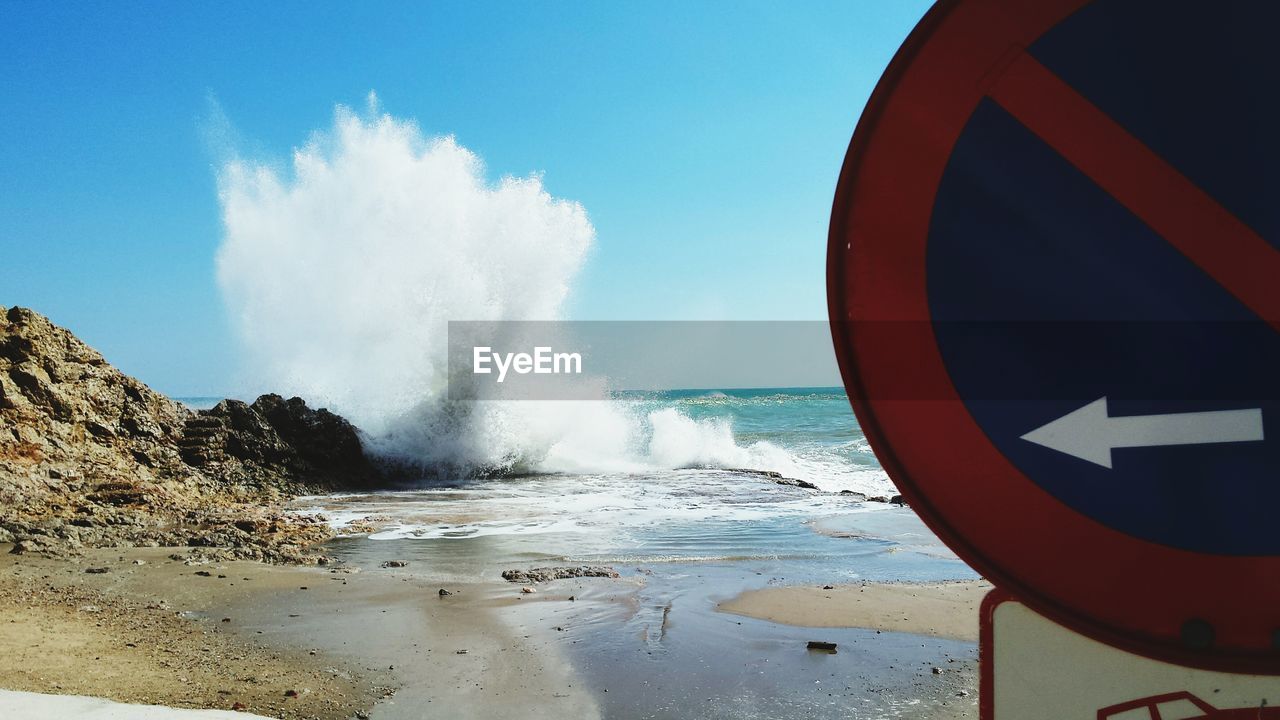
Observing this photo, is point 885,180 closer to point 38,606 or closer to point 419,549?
point 38,606

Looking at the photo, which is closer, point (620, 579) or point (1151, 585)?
point (1151, 585)

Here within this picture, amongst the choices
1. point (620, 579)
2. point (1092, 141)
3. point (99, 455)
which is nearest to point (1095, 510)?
point (1092, 141)

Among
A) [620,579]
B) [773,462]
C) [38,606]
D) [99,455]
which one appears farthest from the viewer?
[773,462]

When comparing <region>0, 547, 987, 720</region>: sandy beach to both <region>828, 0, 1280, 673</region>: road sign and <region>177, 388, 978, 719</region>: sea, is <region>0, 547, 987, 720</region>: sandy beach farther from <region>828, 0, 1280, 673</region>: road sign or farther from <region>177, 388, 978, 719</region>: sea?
<region>828, 0, 1280, 673</region>: road sign

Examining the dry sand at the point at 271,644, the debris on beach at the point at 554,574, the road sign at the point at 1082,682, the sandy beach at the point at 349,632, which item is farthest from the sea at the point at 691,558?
the road sign at the point at 1082,682

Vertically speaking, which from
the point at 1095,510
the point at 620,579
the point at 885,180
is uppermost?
the point at 885,180

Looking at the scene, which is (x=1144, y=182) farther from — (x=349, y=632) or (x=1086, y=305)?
(x=349, y=632)

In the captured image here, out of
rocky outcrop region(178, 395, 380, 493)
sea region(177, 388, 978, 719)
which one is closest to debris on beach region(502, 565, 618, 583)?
sea region(177, 388, 978, 719)

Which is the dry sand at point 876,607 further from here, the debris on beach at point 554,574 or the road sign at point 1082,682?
the road sign at point 1082,682

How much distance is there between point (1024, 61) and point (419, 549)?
816cm

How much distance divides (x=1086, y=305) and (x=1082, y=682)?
334 millimetres

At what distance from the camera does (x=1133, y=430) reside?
636 mm

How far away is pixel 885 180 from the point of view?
68 cm

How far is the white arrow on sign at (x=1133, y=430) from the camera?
62cm
